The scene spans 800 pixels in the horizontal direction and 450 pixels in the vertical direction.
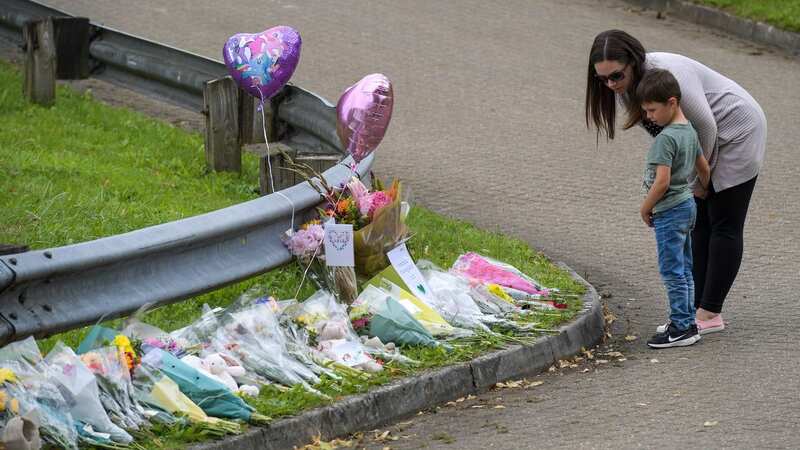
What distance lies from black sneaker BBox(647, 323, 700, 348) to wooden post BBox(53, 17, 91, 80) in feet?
20.9

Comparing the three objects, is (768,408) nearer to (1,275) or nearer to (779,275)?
(779,275)

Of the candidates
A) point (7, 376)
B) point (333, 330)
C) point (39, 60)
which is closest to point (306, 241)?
point (333, 330)

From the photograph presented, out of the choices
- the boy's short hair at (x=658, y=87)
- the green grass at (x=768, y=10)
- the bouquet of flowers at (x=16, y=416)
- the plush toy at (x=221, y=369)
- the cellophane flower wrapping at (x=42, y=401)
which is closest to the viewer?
the bouquet of flowers at (x=16, y=416)

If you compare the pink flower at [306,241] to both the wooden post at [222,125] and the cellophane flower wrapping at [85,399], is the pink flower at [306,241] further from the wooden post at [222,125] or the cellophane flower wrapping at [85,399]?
the wooden post at [222,125]

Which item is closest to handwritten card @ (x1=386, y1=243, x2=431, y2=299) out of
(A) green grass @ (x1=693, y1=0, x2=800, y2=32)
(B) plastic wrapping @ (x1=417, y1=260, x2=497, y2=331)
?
(B) plastic wrapping @ (x1=417, y1=260, x2=497, y2=331)

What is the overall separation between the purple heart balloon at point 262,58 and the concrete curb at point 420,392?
2.04m

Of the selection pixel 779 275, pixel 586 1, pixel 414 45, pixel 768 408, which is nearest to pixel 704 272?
pixel 779 275

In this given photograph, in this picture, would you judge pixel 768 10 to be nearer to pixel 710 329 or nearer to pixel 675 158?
pixel 710 329

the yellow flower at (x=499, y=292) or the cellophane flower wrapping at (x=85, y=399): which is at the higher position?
the cellophane flower wrapping at (x=85, y=399)

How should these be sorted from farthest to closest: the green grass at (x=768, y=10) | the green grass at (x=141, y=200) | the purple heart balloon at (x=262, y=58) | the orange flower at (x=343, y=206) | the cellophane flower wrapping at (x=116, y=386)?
the green grass at (x=768, y=10)
the purple heart balloon at (x=262, y=58)
the orange flower at (x=343, y=206)
the green grass at (x=141, y=200)
the cellophane flower wrapping at (x=116, y=386)

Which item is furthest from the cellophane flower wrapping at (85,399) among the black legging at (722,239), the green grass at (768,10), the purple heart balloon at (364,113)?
the green grass at (768,10)

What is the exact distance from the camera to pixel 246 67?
24.4ft

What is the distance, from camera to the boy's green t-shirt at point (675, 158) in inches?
257

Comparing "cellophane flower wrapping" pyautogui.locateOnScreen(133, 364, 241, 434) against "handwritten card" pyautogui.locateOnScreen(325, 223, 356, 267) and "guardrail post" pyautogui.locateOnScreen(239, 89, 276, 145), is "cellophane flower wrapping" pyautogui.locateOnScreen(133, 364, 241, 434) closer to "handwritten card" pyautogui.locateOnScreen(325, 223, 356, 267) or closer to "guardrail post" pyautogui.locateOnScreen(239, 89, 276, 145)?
"handwritten card" pyautogui.locateOnScreen(325, 223, 356, 267)
